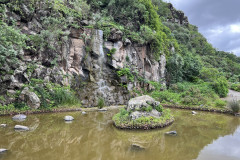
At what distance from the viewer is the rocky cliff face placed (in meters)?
12.0

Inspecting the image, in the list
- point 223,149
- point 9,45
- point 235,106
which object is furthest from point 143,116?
point 9,45

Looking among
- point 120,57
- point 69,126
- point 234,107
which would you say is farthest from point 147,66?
point 69,126

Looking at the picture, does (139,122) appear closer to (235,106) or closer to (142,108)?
(142,108)

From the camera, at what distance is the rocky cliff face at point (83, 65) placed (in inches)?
472

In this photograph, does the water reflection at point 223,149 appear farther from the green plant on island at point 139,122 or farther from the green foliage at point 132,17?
the green foliage at point 132,17

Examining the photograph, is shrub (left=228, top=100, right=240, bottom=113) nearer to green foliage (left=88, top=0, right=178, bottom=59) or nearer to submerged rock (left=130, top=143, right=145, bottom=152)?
submerged rock (left=130, top=143, right=145, bottom=152)

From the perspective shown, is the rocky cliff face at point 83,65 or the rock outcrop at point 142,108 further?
the rocky cliff face at point 83,65

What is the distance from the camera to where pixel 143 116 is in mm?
8398

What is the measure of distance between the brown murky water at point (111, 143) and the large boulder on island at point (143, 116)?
1.44 ft

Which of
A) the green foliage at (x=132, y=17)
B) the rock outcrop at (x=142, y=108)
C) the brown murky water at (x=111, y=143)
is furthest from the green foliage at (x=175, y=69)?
the brown murky water at (x=111, y=143)

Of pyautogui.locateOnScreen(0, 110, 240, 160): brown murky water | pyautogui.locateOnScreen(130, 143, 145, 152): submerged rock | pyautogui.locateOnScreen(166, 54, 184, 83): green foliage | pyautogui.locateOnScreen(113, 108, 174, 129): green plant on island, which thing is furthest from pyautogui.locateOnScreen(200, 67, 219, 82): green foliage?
pyautogui.locateOnScreen(130, 143, 145, 152): submerged rock

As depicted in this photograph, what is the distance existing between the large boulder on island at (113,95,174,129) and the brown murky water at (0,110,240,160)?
17.2 inches

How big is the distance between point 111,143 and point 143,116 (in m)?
2.76

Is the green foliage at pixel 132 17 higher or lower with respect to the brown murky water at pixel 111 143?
higher
